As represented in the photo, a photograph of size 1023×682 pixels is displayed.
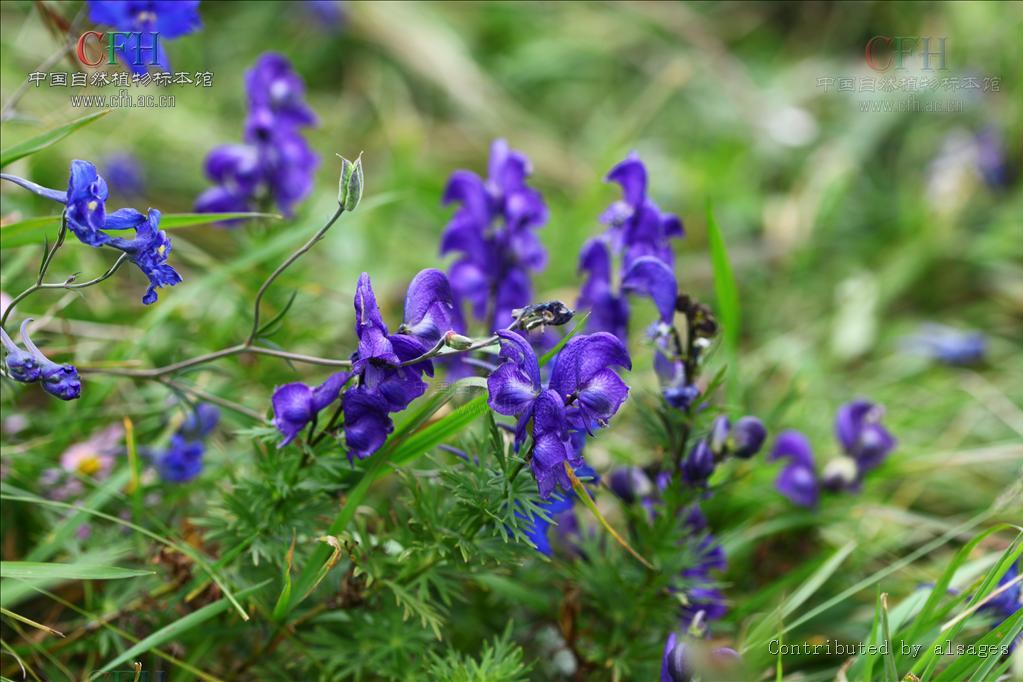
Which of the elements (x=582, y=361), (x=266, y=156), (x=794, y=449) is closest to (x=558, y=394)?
(x=582, y=361)

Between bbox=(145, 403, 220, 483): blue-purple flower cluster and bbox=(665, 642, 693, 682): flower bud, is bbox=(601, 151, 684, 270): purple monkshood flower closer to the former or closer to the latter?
bbox=(665, 642, 693, 682): flower bud

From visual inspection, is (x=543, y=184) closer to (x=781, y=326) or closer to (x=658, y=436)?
(x=781, y=326)

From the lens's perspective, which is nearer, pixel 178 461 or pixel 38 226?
pixel 38 226

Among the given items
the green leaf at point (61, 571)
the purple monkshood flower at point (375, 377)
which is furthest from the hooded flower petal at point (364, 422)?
the green leaf at point (61, 571)

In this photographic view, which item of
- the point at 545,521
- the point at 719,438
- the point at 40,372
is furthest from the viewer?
the point at 719,438

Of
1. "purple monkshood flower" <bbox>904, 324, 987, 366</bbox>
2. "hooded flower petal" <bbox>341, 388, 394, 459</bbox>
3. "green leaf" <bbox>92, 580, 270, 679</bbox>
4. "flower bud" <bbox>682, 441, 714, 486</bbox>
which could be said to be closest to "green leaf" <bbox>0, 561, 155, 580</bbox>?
"green leaf" <bbox>92, 580, 270, 679</bbox>

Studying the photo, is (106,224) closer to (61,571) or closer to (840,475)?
(61,571)
